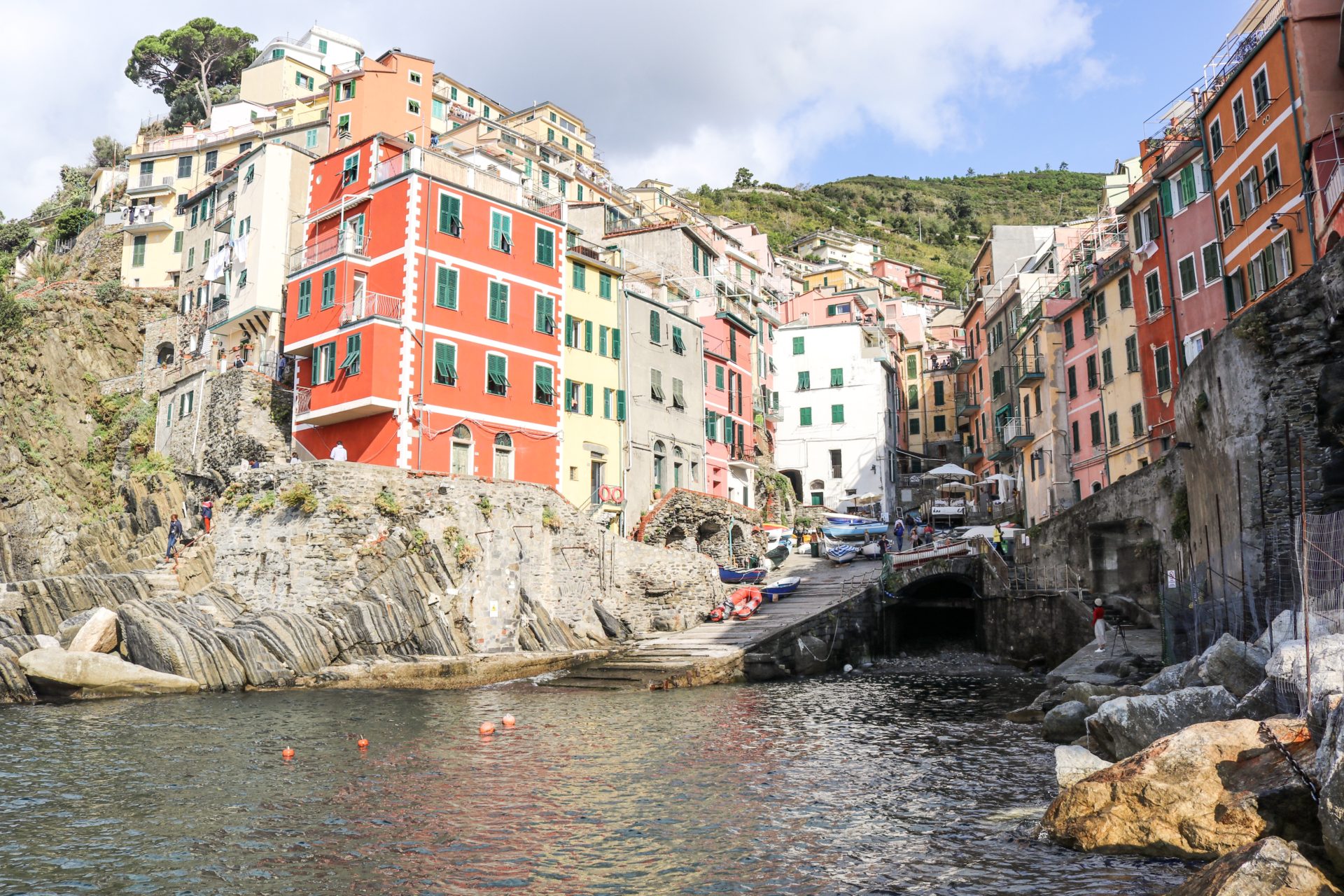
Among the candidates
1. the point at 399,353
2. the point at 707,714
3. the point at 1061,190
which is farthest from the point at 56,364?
the point at 1061,190

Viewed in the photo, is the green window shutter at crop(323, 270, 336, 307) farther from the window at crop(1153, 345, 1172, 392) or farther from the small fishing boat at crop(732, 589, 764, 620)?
the window at crop(1153, 345, 1172, 392)

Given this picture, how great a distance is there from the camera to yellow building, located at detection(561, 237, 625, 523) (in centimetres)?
4516

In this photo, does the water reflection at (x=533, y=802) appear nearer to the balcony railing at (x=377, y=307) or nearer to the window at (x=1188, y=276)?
the balcony railing at (x=377, y=307)

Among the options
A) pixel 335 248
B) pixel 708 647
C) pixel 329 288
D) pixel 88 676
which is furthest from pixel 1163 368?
pixel 88 676

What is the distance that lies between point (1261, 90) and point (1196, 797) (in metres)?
29.2

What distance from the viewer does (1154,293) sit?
135 ft

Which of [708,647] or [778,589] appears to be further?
[778,589]

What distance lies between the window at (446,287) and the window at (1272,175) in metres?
30.0

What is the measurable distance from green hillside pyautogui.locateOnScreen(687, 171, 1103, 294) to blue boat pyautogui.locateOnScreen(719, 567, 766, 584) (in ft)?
283

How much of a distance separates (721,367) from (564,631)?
2505cm

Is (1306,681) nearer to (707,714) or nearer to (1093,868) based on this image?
(1093,868)

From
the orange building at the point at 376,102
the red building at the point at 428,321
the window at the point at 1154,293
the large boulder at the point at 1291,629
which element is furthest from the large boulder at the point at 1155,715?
the orange building at the point at 376,102

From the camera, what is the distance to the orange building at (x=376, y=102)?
2227 inches

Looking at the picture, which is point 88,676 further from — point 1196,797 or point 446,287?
point 1196,797
